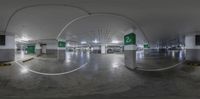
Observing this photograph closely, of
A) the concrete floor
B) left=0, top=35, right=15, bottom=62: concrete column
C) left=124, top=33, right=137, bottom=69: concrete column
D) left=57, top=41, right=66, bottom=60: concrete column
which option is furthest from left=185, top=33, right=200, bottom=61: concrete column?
left=0, top=35, right=15, bottom=62: concrete column

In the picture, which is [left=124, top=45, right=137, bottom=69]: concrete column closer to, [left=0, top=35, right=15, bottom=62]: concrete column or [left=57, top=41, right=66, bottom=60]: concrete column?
[left=0, top=35, right=15, bottom=62]: concrete column

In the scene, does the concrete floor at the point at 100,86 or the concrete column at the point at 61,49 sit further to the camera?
the concrete column at the point at 61,49

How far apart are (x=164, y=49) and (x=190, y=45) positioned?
36729mm

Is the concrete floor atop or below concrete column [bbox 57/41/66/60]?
below

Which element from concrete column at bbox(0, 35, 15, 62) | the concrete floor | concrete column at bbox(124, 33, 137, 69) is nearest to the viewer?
the concrete floor

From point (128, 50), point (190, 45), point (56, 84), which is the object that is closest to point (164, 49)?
point (190, 45)

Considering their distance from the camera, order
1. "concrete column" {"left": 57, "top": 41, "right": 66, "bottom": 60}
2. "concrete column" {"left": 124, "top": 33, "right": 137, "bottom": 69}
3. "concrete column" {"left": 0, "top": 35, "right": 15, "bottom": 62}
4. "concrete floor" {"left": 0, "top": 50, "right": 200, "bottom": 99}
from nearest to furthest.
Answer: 1. "concrete floor" {"left": 0, "top": 50, "right": 200, "bottom": 99}
2. "concrete column" {"left": 124, "top": 33, "right": 137, "bottom": 69}
3. "concrete column" {"left": 0, "top": 35, "right": 15, "bottom": 62}
4. "concrete column" {"left": 57, "top": 41, "right": 66, "bottom": 60}

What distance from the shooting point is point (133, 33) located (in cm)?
1025

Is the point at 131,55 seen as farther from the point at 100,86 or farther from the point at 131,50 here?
the point at 100,86

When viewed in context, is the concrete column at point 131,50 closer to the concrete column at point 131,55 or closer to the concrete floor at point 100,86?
the concrete column at point 131,55

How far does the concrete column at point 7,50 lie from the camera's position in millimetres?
13789

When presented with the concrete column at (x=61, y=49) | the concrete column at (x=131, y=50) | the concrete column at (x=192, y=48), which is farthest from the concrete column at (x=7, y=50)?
the concrete column at (x=192, y=48)

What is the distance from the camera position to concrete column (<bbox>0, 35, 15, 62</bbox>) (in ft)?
45.2

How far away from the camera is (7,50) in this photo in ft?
46.2
